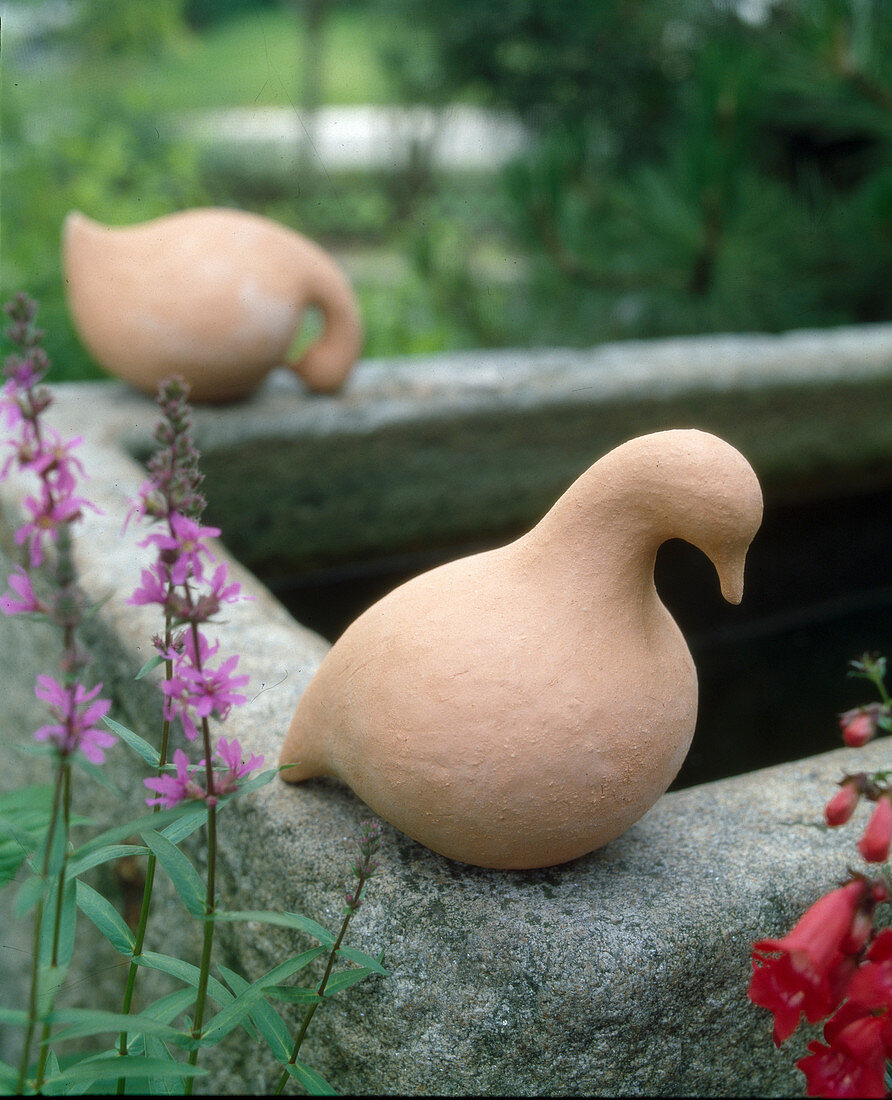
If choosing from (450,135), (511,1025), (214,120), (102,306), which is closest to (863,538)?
(102,306)

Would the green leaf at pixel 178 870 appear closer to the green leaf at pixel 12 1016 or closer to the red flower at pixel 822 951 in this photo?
the green leaf at pixel 12 1016

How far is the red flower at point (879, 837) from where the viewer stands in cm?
59

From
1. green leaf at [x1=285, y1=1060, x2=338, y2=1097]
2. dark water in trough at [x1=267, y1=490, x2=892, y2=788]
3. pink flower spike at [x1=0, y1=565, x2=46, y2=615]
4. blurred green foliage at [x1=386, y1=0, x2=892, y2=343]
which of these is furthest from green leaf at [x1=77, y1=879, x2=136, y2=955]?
blurred green foliage at [x1=386, y1=0, x2=892, y2=343]

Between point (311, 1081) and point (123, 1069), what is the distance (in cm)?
14

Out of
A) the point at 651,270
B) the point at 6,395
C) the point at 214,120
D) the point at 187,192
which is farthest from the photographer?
the point at 214,120

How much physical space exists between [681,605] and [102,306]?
1250 millimetres

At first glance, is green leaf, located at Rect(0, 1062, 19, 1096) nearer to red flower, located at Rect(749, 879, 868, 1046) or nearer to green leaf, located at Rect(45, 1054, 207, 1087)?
green leaf, located at Rect(45, 1054, 207, 1087)

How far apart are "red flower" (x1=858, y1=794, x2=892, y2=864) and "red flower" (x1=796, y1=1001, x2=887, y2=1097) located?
10 centimetres

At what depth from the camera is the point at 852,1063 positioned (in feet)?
1.99

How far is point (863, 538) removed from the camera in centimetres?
254

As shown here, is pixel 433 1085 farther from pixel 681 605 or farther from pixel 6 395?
pixel 681 605

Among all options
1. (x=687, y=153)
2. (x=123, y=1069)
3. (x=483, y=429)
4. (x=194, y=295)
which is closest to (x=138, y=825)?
(x=123, y=1069)

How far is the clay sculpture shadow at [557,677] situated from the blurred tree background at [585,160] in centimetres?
168

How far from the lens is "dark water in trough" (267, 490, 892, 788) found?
1843mm
